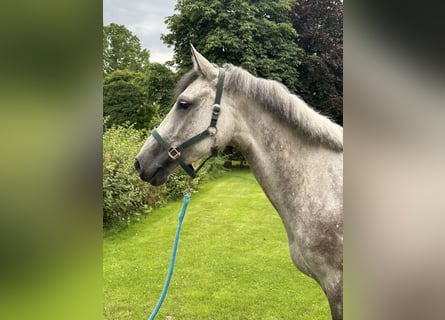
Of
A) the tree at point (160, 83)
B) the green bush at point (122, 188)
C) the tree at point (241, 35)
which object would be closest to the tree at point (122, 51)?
the tree at point (160, 83)

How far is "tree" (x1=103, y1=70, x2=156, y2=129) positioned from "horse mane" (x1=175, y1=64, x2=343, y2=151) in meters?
7.08

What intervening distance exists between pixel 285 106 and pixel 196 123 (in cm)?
47

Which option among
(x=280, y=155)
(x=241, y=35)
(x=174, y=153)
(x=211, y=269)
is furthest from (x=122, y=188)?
(x=241, y=35)

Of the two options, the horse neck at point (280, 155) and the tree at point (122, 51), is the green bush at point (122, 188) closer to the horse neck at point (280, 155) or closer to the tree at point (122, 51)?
the horse neck at point (280, 155)

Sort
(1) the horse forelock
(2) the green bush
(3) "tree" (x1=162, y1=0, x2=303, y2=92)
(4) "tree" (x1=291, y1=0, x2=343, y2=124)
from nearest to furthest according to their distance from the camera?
(1) the horse forelock → (2) the green bush → (3) "tree" (x1=162, y1=0, x2=303, y2=92) → (4) "tree" (x1=291, y1=0, x2=343, y2=124)

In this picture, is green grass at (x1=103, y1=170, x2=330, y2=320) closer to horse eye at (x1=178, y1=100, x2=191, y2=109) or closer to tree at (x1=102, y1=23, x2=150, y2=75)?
horse eye at (x1=178, y1=100, x2=191, y2=109)

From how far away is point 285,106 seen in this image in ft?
5.65

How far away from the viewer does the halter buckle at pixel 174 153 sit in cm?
180

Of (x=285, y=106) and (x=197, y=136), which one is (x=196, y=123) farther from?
(x=285, y=106)

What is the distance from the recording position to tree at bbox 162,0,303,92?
32.1ft

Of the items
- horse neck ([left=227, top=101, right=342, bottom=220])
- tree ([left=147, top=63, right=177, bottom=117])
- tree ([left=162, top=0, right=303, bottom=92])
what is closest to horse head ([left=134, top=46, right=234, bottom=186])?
horse neck ([left=227, top=101, right=342, bottom=220])
